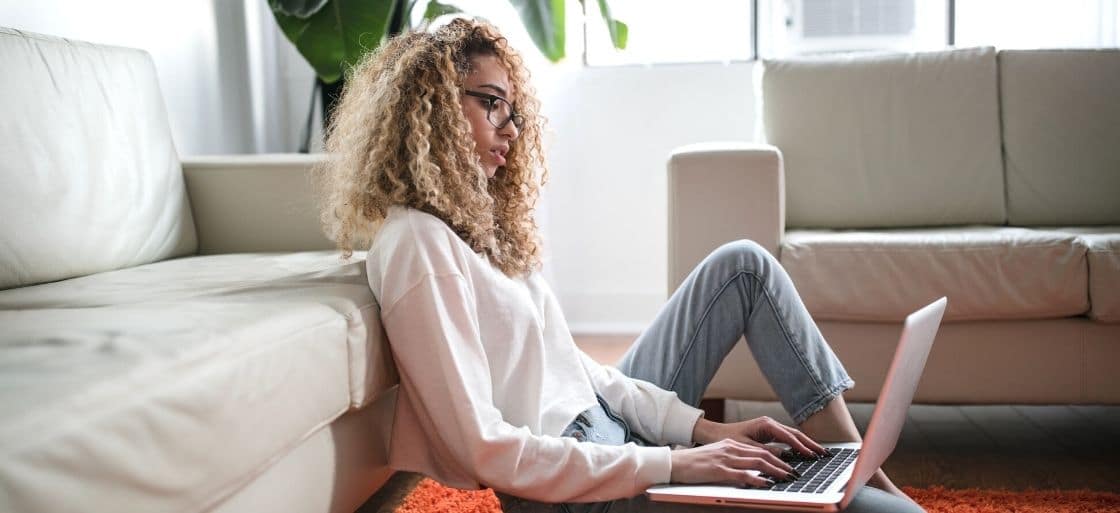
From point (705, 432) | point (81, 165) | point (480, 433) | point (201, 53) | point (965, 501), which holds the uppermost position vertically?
point (201, 53)

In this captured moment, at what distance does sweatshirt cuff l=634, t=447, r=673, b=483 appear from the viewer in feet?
3.54

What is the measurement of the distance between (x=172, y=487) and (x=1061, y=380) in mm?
1712

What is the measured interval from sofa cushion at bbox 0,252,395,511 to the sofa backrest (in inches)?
5.4

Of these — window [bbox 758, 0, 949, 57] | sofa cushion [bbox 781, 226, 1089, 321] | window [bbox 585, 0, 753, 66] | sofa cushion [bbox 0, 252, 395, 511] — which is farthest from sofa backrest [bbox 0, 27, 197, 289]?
window [bbox 758, 0, 949, 57]

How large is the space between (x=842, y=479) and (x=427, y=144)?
63 cm

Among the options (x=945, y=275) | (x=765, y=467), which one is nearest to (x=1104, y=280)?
(x=945, y=275)

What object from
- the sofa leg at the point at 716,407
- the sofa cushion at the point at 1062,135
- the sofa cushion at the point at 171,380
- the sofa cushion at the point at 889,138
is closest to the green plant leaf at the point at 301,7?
the sofa cushion at the point at 889,138

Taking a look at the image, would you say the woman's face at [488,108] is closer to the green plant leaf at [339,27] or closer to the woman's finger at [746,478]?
the woman's finger at [746,478]

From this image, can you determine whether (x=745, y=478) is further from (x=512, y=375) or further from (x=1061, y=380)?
(x=1061, y=380)

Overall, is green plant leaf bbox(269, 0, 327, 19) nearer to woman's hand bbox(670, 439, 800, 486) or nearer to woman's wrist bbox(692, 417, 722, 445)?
woman's wrist bbox(692, 417, 722, 445)

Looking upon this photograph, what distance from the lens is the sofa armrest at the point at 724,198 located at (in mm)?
2037

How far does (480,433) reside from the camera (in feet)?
3.44

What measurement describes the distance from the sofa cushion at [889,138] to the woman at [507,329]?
1.13 m

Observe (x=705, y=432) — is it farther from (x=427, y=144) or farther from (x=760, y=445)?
(x=427, y=144)
